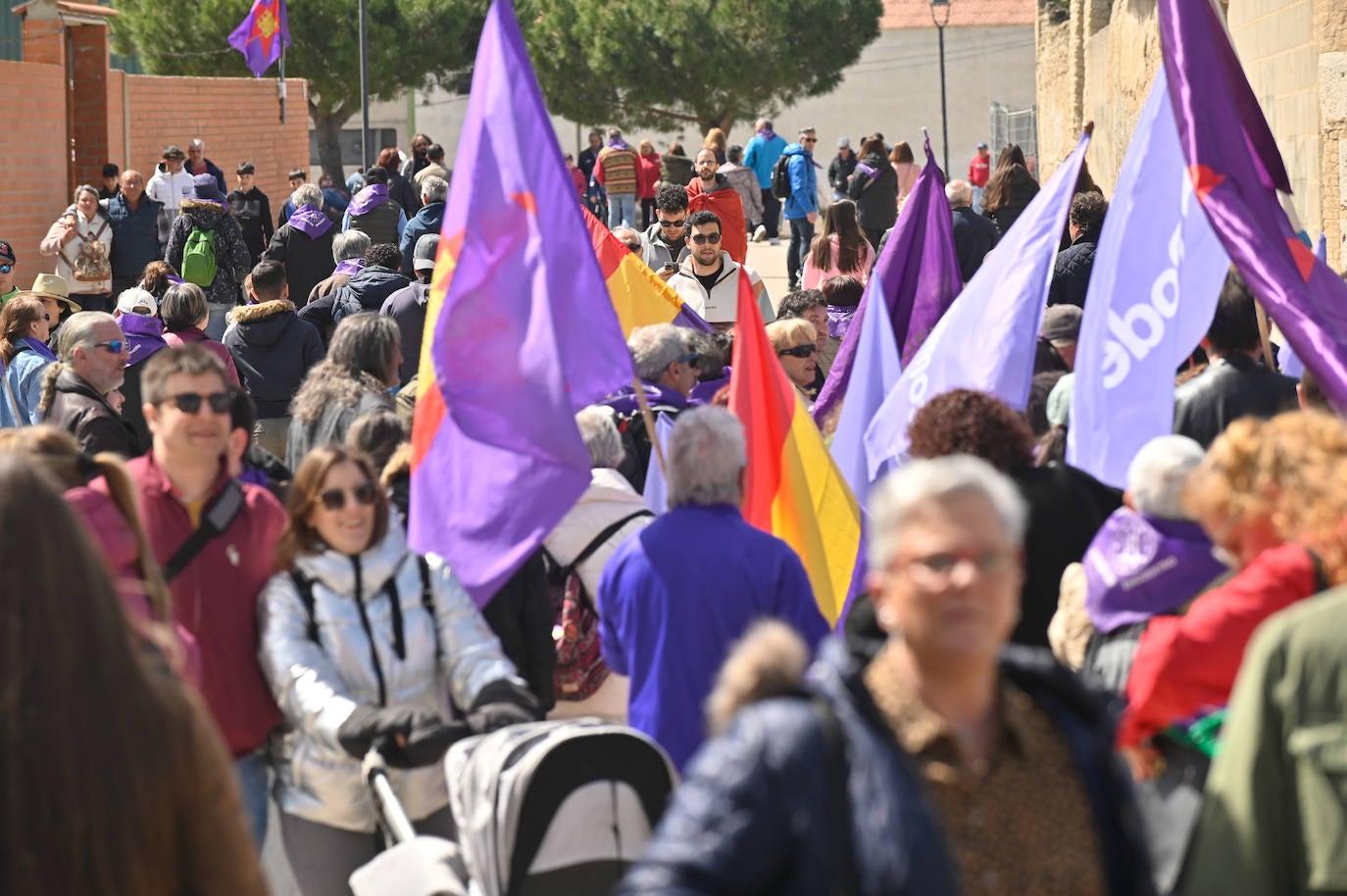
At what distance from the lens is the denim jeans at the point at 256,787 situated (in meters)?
4.42

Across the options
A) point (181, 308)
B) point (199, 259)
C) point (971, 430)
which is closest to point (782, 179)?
point (199, 259)

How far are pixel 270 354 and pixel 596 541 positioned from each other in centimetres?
410

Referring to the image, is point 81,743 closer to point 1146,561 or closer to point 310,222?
point 1146,561

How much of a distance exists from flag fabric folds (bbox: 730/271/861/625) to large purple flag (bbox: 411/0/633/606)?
552mm

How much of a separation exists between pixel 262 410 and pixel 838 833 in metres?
7.07

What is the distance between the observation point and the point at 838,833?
92.0 inches

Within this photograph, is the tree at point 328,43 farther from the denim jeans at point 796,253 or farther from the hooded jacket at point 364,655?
the hooded jacket at point 364,655

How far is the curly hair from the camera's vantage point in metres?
4.52

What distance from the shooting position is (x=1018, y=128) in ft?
121

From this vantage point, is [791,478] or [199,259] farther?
[199,259]

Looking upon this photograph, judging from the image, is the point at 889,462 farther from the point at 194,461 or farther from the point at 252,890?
the point at 252,890

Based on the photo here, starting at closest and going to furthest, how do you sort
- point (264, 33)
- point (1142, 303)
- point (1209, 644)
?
1. point (1209, 644)
2. point (1142, 303)
3. point (264, 33)

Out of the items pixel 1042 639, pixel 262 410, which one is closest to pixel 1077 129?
pixel 262 410

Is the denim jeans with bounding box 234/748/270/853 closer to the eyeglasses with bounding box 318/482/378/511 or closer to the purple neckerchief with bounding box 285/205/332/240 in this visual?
the eyeglasses with bounding box 318/482/378/511
